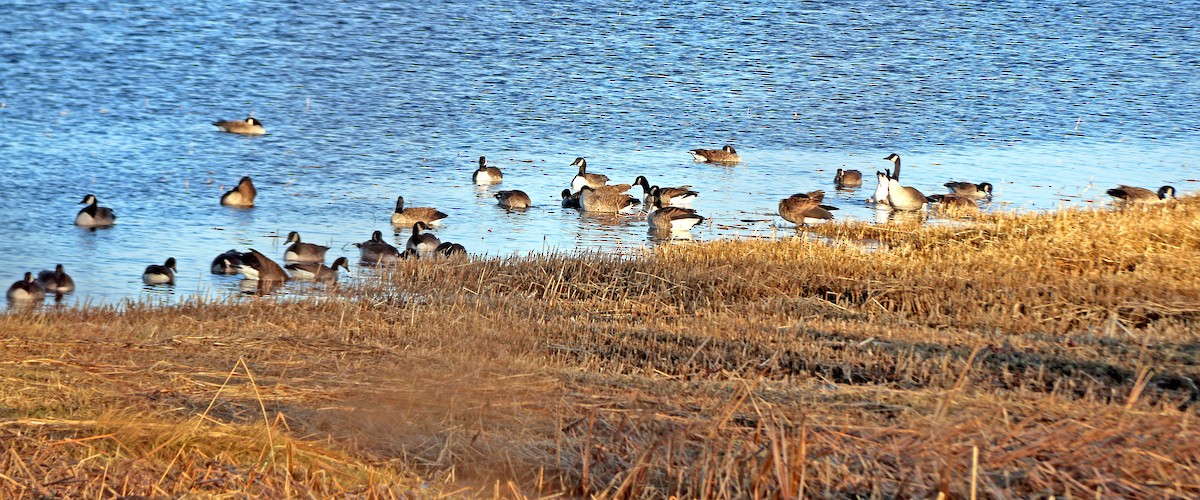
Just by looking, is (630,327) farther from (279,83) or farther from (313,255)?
(279,83)

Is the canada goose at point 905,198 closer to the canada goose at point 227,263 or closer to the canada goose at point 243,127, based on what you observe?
the canada goose at point 227,263

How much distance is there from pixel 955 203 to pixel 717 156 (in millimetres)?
5389

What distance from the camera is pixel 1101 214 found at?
49.0 ft

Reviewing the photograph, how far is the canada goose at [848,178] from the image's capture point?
21.0 meters

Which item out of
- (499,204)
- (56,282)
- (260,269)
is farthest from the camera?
(499,204)

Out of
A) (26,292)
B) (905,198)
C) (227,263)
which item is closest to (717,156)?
(905,198)

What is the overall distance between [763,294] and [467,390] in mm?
5052

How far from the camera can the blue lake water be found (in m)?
17.4

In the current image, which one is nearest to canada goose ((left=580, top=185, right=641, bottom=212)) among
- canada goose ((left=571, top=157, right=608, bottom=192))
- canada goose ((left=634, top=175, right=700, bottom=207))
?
canada goose ((left=634, top=175, right=700, bottom=207))

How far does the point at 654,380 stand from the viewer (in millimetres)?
7152

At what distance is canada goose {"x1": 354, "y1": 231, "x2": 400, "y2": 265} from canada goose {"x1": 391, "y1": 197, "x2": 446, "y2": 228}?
1.70m

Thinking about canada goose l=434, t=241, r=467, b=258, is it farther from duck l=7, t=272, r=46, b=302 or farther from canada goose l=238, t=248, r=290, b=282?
duck l=7, t=272, r=46, b=302

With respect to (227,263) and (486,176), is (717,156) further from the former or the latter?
(227,263)

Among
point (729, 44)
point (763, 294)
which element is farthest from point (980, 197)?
point (729, 44)
